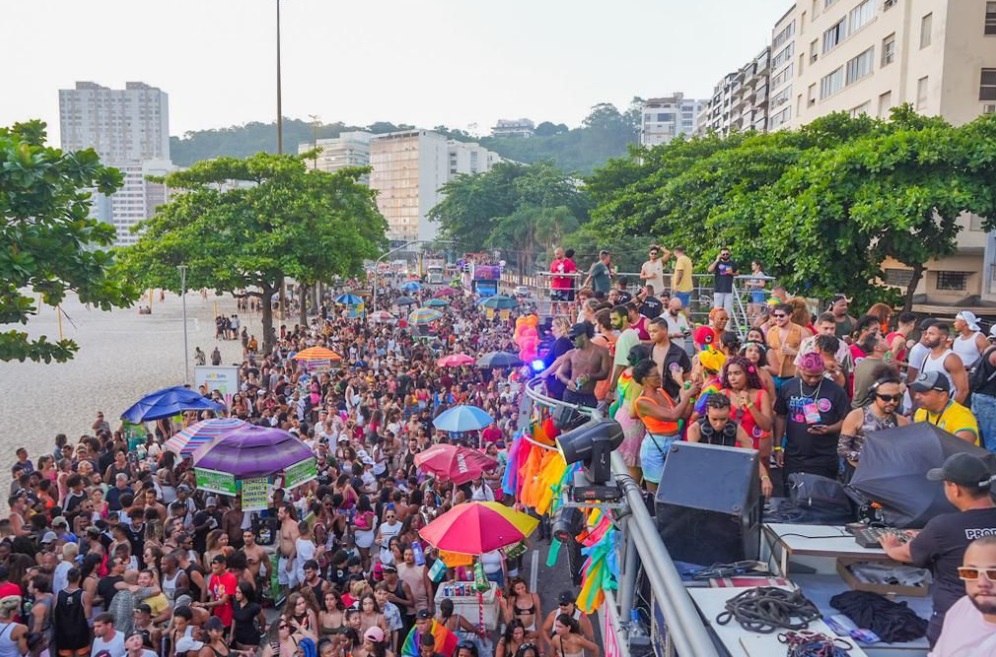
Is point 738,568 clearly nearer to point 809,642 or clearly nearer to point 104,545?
point 809,642

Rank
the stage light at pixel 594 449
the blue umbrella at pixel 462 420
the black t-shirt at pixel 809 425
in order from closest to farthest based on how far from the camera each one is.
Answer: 1. the stage light at pixel 594 449
2. the black t-shirt at pixel 809 425
3. the blue umbrella at pixel 462 420

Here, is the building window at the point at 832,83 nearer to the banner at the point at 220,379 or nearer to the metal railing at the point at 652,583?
the banner at the point at 220,379

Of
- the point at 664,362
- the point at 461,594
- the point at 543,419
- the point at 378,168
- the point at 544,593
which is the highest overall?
the point at 378,168

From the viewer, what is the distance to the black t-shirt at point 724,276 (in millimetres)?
14758

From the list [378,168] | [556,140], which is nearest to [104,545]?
[378,168]

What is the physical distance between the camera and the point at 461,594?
31.4 feet

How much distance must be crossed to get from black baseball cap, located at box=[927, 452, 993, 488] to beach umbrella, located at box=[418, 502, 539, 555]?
226 inches

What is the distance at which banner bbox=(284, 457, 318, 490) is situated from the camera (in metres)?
11.8

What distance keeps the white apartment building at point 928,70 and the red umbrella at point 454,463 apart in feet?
74.3

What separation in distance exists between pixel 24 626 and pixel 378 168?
148761mm

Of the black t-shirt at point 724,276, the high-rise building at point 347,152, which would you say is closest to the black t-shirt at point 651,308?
the black t-shirt at point 724,276

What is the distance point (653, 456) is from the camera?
22.7 ft

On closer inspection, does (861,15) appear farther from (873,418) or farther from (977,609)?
(977,609)

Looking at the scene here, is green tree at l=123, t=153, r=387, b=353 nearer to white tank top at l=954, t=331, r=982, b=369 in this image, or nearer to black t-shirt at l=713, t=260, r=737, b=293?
black t-shirt at l=713, t=260, r=737, b=293
